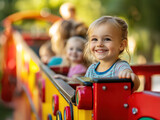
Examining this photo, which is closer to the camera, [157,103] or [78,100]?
[157,103]

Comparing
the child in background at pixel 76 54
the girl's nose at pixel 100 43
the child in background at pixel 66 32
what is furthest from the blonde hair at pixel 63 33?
the girl's nose at pixel 100 43

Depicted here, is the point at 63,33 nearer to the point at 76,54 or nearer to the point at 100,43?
the point at 76,54

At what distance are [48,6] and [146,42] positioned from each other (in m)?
10.5

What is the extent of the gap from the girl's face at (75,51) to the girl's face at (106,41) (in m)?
1.08

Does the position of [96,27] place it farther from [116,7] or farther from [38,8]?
[38,8]

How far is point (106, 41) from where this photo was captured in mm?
1442

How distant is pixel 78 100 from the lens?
1.14m

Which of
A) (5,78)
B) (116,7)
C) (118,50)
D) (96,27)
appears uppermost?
(116,7)

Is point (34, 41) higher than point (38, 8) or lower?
lower

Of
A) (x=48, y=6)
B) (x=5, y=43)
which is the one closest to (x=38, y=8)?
(x=48, y=6)

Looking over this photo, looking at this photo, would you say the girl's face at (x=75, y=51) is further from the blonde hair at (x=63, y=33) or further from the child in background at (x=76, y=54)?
the blonde hair at (x=63, y=33)

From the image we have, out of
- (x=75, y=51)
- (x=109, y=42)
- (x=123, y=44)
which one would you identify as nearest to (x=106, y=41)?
(x=109, y=42)

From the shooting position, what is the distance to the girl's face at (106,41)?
1429 mm

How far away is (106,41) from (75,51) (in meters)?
1.17
